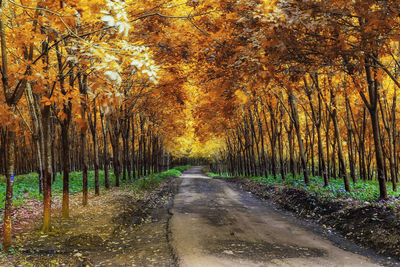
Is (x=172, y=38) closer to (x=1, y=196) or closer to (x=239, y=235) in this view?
(x=239, y=235)

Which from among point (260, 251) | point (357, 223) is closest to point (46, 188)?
point (260, 251)

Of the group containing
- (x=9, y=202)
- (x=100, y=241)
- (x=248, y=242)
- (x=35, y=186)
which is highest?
(x=9, y=202)

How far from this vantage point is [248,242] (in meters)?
7.15

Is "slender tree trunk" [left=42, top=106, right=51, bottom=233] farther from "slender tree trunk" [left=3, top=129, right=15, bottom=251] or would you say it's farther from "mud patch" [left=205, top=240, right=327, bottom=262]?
A: "mud patch" [left=205, top=240, right=327, bottom=262]

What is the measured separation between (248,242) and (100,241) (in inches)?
153

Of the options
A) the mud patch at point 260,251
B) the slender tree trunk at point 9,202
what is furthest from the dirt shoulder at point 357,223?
the slender tree trunk at point 9,202

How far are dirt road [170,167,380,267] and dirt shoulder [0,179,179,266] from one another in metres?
0.51

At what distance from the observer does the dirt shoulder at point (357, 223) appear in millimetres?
6480

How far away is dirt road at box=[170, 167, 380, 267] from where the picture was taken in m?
5.82

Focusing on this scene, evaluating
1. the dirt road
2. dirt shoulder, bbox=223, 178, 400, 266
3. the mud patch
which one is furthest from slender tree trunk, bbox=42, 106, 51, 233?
dirt shoulder, bbox=223, 178, 400, 266

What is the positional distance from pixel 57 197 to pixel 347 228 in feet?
43.4

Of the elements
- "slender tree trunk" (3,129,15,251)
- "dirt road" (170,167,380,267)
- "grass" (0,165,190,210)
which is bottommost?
"dirt road" (170,167,380,267)

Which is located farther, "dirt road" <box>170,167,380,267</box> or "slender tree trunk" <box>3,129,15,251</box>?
"slender tree trunk" <box>3,129,15,251</box>

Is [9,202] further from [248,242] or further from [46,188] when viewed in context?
[248,242]
